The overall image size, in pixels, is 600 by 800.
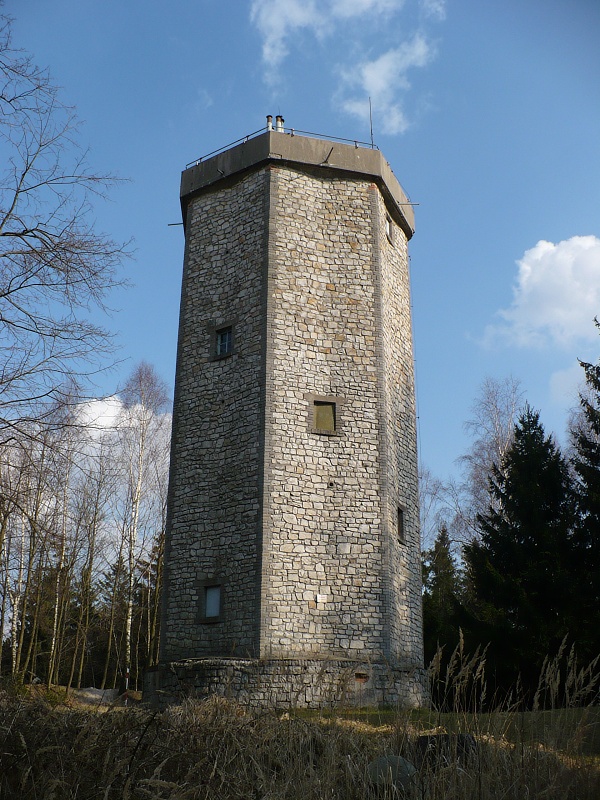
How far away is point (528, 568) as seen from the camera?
50.2 feet

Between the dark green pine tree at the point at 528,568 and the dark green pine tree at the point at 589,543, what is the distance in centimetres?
19

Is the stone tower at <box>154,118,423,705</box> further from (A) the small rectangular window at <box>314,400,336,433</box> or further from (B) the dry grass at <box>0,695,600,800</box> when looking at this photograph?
(B) the dry grass at <box>0,695,600,800</box>

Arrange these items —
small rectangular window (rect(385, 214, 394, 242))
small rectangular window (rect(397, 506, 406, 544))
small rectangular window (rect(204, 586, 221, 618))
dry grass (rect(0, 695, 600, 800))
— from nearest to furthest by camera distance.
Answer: dry grass (rect(0, 695, 600, 800)) → small rectangular window (rect(204, 586, 221, 618)) → small rectangular window (rect(397, 506, 406, 544)) → small rectangular window (rect(385, 214, 394, 242))

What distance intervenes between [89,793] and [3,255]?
4.10 meters

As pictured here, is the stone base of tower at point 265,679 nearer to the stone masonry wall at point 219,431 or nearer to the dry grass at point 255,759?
the stone masonry wall at point 219,431

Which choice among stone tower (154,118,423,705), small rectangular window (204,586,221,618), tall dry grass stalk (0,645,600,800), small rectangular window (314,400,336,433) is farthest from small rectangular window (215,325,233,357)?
tall dry grass stalk (0,645,600,800)

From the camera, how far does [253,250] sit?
14.2 m

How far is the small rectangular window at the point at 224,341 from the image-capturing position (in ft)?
46.1

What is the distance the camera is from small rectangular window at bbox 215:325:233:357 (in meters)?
14.1

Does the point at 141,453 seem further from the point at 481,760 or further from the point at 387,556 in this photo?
the point at 481,760

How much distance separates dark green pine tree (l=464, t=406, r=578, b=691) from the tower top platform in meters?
6.27

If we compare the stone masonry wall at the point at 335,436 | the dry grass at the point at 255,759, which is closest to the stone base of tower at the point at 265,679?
the stone masonry wall at the point at 335,436

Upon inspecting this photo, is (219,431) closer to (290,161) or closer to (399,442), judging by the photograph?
(399,442)

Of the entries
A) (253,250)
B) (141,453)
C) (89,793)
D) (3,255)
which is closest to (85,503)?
(141,453)
